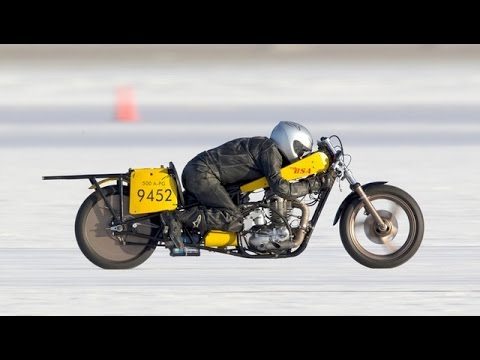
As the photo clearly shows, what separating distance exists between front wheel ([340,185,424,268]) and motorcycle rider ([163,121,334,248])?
0.37 metres

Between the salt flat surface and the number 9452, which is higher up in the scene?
the number 9452

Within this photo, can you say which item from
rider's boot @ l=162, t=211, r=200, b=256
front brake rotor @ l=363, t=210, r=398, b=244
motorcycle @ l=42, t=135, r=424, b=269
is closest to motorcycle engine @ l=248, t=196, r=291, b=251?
motorcycle @ l=42, t=135, r=424, b=269

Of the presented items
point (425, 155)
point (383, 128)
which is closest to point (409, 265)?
point (425, 155)

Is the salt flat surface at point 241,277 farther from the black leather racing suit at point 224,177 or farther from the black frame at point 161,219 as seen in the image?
the black leather racing suit at point 224,177

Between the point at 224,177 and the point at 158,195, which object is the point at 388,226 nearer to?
Result: the point at 224,177

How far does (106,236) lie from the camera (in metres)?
10.7

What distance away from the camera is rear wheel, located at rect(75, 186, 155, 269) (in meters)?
10.7

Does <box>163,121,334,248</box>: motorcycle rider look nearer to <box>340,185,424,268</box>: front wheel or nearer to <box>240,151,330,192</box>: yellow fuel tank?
<box>240,151,330,192</box>: yellow fuel tank

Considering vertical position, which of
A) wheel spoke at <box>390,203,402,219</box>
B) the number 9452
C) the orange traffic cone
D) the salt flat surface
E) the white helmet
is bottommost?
the salt flat surface

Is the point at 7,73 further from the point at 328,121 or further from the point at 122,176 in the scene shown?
the point at 122,176

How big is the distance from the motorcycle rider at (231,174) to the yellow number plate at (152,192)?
0.44ft

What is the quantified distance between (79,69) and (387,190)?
3394 centimetres

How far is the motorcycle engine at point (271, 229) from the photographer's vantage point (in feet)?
34.2

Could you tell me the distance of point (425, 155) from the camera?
827 inches
